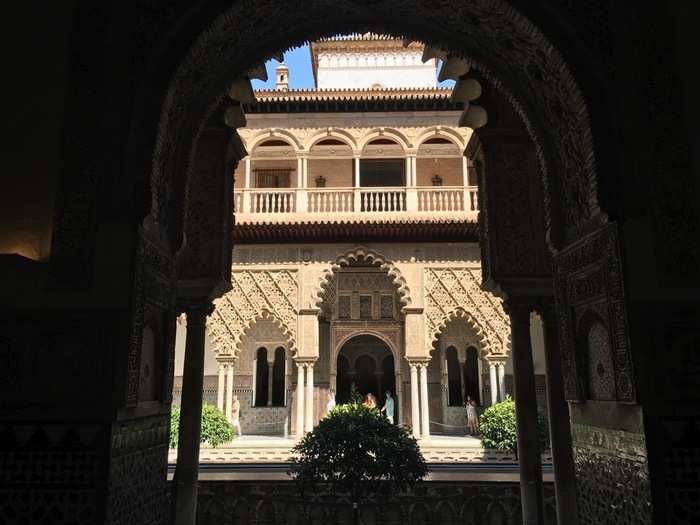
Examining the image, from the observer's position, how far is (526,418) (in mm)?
5164

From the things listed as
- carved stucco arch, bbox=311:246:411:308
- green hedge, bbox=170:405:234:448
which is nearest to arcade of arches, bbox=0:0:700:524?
green hedge, bbox=170:405:234:448

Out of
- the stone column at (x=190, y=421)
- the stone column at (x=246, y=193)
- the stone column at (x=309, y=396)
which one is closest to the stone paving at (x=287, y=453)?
the stone column at (x=309, y=396)

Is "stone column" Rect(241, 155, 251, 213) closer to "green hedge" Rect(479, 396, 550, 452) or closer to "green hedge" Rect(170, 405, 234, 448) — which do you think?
"green hedge" Rect(170, 405, 234, 448)

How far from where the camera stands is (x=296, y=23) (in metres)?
3.49

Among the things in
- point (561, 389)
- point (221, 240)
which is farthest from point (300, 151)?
point (561, 389)

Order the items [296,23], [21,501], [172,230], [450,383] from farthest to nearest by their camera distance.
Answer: [450,383] < [296,23] < [172,230] < [21,501]

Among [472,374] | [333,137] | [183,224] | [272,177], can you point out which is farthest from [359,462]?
[272,177]

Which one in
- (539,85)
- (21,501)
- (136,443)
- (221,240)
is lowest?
(21,501)

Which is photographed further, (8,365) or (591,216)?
(591,216)

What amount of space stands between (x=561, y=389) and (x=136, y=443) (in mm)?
3369

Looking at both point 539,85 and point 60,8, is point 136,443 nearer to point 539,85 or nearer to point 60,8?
point 60,8

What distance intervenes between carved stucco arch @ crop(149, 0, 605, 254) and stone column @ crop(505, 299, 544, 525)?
78.8 inches

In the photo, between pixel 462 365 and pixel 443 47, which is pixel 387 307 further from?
pixel 443 47

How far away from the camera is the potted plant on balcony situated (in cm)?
545
